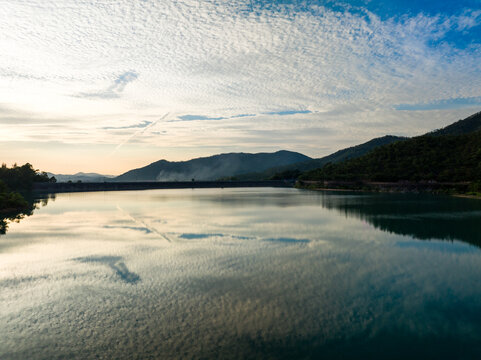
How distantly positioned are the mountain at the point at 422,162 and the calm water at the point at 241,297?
353ft

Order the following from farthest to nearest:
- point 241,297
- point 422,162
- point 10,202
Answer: point 422,162
point 10,202
point 241,297

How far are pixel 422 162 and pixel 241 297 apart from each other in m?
146

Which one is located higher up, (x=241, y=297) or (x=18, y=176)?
(x=18, y=176)

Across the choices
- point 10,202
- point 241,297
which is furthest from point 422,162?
point 241,297

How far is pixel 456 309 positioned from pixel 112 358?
14001 mm

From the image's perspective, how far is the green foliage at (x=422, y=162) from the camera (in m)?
125

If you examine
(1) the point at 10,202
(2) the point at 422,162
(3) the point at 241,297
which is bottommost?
(3) the point at 241,297

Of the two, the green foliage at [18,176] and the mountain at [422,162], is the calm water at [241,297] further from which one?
the green foliage at [18,176]

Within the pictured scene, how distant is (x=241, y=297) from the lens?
16422 millimetres

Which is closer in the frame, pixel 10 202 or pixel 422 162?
pixel 10 202

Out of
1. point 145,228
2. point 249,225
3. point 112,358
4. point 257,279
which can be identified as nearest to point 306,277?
point 257,279

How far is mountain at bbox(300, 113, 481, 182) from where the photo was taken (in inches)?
4934

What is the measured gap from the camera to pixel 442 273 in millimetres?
21078

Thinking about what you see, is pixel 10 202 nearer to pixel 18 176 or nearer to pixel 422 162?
pixel 18 176
